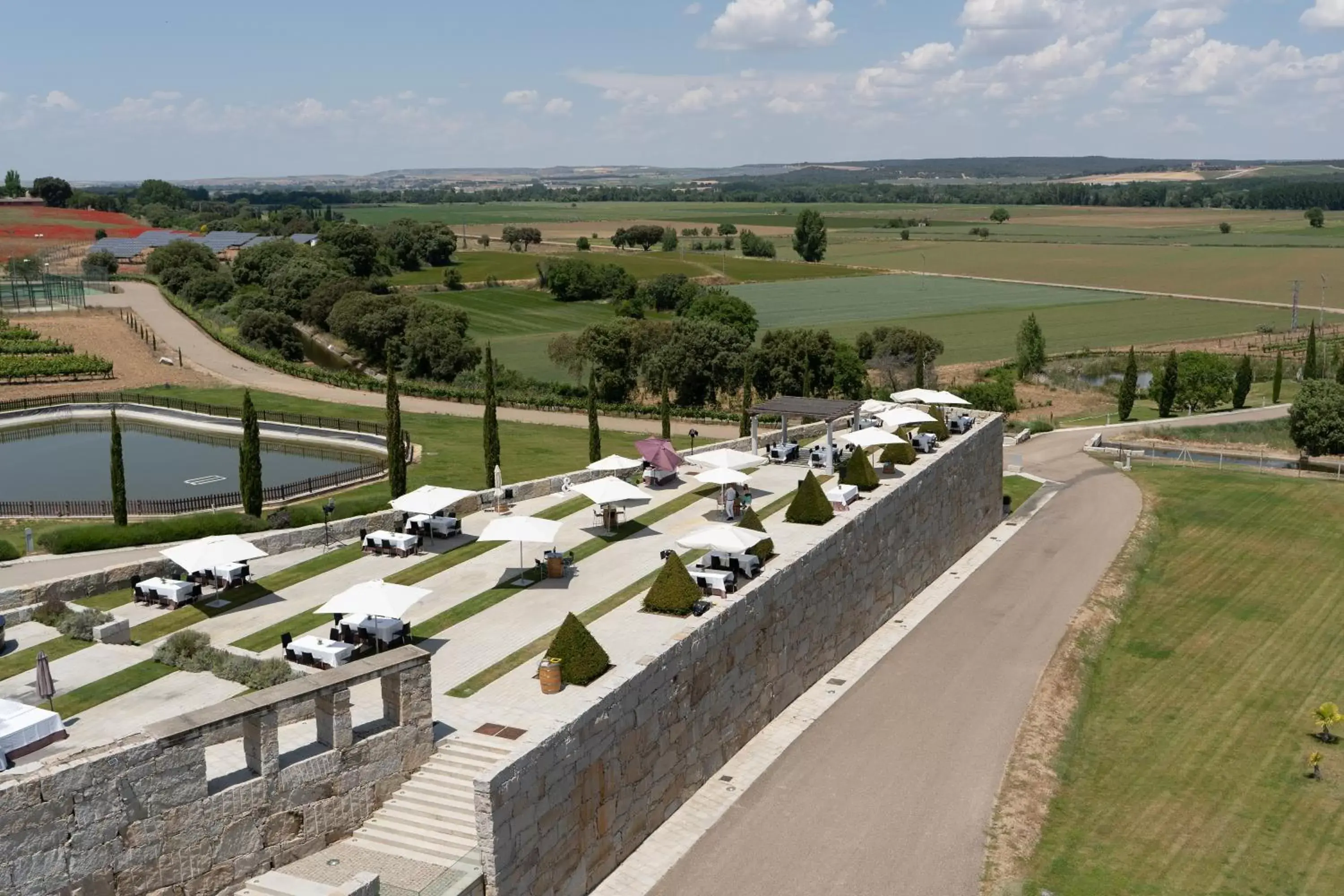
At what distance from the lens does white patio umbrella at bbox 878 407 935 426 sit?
151 ft

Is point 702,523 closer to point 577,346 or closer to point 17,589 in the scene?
point 17,589

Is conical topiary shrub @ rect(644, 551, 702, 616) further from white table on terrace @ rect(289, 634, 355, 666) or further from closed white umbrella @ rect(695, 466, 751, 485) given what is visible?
closed white umbrella @ rect(695, 466, 751, 485)

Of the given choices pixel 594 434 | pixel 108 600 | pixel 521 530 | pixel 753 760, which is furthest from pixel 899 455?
pixel 108 600

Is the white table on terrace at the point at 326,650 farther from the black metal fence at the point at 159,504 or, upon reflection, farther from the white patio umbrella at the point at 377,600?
the black metal fence at the point at 159,504

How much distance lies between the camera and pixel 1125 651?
35.9 meters

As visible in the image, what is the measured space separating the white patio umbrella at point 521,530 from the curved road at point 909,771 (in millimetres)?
8136

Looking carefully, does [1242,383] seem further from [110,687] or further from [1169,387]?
[110,687]

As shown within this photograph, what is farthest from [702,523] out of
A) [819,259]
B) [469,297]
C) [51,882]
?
[819,259]

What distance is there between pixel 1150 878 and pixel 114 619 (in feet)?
74.5

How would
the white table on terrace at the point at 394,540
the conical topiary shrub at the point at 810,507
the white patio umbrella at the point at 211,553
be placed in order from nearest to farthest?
the white patio umbrella at the point at 211,553
the white table on terrace at the point at 394,540
the conical topiary shrub at the point at 810,507

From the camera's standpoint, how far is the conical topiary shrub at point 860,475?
124 ft

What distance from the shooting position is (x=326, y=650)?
23.8 metres

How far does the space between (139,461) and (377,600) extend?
114 feet

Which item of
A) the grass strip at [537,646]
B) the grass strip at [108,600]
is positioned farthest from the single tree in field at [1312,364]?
the grass strip at [108,600]
